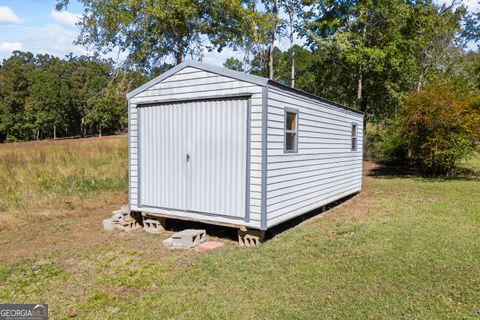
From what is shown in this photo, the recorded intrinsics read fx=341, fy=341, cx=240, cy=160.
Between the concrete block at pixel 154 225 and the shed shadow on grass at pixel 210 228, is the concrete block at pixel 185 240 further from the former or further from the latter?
the concrete block at pixel 154 225

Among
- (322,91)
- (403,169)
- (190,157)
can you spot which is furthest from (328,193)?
(322,91)

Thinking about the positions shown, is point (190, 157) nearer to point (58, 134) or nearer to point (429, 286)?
point (429, 286)

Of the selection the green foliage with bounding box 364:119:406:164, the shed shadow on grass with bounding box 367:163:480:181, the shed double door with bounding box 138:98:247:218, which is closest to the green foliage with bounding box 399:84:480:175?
the shed shadow on grass with bounding box 367:163:480:181

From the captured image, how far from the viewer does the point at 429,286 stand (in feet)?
12.2

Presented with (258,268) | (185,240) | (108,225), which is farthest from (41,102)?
(258,268)

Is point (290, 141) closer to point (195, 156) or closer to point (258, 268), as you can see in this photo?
point (195, 156)

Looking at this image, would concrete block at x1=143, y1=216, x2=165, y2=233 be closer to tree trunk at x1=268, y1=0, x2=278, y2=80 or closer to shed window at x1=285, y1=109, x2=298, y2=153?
shed window at x1=285, y1=109, x2=298, y2=153

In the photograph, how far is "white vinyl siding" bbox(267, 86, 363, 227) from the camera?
5332mm

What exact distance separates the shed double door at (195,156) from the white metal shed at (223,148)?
0.05 ft

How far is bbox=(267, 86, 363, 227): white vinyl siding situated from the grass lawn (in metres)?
0.50

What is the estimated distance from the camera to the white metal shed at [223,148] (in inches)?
202

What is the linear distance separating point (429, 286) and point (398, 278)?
0.33 meters

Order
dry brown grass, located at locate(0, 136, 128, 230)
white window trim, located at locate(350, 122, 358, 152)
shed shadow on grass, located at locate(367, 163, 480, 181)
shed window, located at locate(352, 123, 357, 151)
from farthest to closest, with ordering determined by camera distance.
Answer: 1. shed shadow on grass, located at locate(367, 163, 480, 181)
2. shed window, located at locate(352, 123, 357, 151)
3. white window trim, located at locate(350, 122, 358, 152)
4. dry brown grass, located at locate(0, 136, 128, 230)

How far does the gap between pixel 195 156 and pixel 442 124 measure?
10.4 meters
